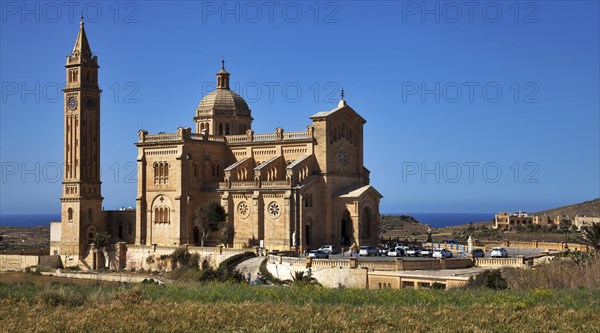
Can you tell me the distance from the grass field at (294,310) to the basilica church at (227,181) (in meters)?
30.1

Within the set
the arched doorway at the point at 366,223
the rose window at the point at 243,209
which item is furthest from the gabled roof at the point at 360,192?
the rose window at the point at 243,209

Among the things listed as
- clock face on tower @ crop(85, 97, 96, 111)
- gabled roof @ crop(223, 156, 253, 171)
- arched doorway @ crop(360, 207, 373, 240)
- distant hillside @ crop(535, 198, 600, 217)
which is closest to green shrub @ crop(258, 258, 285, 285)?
arched doorway @ crop(360, 207, 373, 240)

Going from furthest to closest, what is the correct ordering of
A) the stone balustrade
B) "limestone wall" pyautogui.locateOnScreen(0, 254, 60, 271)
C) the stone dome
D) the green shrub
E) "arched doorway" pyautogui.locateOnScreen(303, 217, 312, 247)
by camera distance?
1. the stone dome
2. "limestone wall" pyautogui.locateOnScreen(0, 254, 60, 271)
3. the stone balustrade
4. "arched doorway" pyautogui.locateOnScreen(303, 217, 312, 247)
5. the green shrub

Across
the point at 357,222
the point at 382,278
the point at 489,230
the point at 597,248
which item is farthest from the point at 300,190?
the point at 489,230

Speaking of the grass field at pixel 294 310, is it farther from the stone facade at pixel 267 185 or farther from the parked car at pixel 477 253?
the stone facade at pixel 267 185

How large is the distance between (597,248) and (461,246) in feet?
41.0

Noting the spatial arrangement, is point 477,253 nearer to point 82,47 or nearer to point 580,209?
point 82,47

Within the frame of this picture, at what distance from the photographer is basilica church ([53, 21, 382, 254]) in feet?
203

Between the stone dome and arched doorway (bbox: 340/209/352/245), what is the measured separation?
16.2 metres

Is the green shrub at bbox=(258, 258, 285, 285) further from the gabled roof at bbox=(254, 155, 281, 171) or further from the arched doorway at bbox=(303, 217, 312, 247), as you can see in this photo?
the gabled roof at bbox=(254, 155, 281, 171)

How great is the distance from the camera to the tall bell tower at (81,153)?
67625 mm

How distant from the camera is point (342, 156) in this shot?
64.7 metres

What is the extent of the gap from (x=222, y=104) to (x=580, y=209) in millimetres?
69113

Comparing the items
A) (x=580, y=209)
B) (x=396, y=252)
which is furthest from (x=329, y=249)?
(x=580, y=209)
